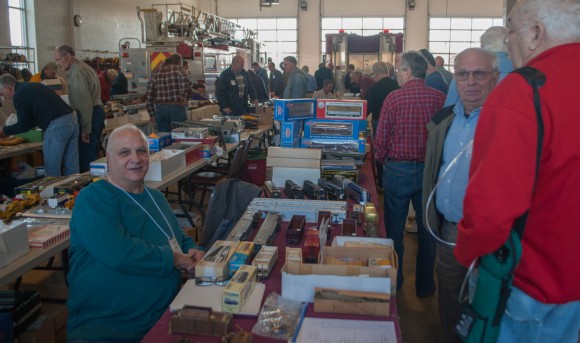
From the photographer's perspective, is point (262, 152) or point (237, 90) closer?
point (262, 152)

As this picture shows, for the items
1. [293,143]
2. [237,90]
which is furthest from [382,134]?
[237,90]

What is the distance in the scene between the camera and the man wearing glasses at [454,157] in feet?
8.39

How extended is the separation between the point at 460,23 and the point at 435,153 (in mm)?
20234

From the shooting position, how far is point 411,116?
142 inches

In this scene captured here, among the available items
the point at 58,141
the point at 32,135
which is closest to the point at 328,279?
the point at 58,141

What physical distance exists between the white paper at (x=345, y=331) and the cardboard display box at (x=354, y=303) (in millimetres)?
48

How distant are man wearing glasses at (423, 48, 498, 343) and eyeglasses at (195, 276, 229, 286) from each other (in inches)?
39.7

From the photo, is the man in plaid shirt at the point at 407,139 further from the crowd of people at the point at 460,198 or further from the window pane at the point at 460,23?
the window pane at the point at 460,23

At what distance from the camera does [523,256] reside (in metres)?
1.55

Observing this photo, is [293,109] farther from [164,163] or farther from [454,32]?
[454,32]

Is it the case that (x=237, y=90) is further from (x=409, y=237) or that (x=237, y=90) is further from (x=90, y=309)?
(x=90, y=309)

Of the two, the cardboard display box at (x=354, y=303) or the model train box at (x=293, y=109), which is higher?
the model train box at (x=293, y=109)

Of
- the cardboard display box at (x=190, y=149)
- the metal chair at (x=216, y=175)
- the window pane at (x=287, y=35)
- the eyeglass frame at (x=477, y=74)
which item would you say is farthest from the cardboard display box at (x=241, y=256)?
the window pane at (x=287, y=35)

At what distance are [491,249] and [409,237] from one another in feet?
13.3
